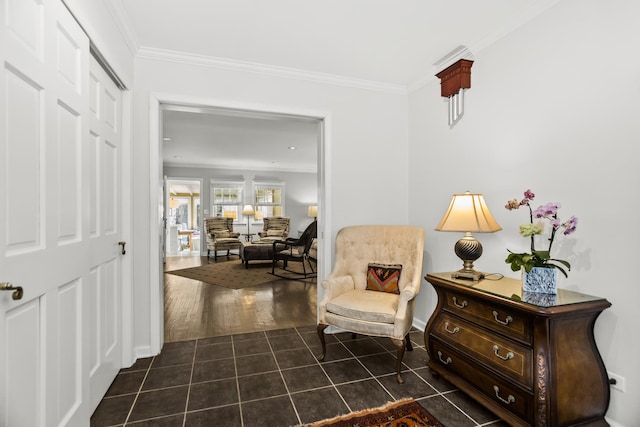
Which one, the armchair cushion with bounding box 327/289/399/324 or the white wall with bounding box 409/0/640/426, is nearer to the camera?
the white wall with bounding box 409/0/640/426

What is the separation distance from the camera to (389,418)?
5.98 ft

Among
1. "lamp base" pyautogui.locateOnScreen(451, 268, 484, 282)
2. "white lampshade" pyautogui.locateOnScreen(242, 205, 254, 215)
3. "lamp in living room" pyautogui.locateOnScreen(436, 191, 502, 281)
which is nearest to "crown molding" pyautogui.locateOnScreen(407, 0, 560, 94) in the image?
"lamp in living room" pyautogui.locateOnScreen(436, 191, 502, 281)

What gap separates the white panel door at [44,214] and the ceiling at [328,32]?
0.89 meters

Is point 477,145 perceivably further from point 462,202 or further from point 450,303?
point 450,303

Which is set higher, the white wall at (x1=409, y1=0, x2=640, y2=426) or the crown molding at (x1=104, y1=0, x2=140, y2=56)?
the crown molding at (x1=104, y1=0, x2=140, y2=56)

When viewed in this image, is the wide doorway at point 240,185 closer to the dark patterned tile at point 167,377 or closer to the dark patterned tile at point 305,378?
the dark patterned tile at point 167,377

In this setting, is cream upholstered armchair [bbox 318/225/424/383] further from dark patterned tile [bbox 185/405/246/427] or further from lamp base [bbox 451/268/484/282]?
dark patterned tile [bbox 185/405/246/427]

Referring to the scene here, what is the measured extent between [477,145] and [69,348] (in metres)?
2.91

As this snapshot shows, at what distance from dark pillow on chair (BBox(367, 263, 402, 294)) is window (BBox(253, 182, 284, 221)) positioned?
7001 millimetres

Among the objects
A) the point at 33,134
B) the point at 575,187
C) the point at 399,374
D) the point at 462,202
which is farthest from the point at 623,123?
the point at 33,134

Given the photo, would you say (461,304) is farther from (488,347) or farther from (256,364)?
(256,364)

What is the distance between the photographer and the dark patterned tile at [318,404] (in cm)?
186

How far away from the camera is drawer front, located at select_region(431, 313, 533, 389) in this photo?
5.33 feet

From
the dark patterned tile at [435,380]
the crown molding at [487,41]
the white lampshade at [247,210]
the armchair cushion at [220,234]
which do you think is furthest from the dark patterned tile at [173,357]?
the white lampshade at [247,210]
